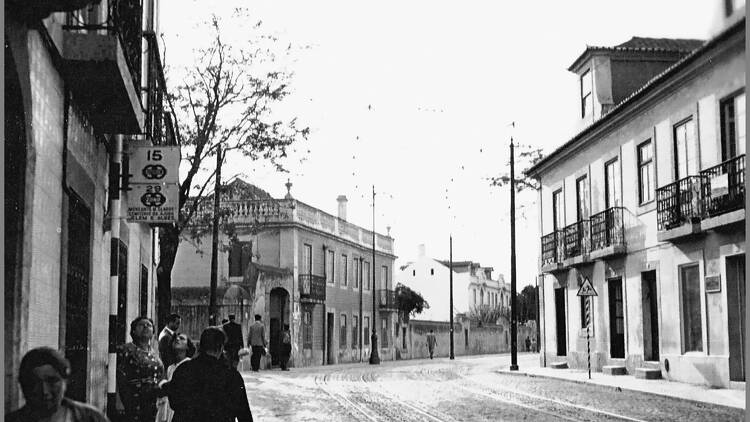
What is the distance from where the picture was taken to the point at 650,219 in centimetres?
2348

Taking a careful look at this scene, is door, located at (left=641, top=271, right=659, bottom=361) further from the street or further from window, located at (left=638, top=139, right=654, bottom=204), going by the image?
the street

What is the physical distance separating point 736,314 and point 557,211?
41.8 feet

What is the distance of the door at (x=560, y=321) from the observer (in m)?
30.9

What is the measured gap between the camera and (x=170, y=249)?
65.6ft

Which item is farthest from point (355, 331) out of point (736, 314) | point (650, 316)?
point (736, 314)

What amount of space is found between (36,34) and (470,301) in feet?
242

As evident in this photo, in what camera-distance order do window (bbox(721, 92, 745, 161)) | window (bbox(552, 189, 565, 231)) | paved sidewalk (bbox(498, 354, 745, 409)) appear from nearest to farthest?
paved sidewalk (bbox(498, 354, 745, 409)), window (bbox(721, 92, 745, 161)), window (bbox(552, 189, 565, 231))

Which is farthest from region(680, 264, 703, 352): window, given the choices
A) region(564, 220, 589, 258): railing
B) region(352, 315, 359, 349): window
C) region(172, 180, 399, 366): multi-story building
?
region(352, 315, 359, 349): window

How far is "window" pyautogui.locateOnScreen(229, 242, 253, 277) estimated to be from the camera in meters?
40.4

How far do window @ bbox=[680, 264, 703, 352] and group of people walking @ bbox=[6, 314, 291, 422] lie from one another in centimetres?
1287

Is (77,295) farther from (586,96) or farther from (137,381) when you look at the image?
(586,96)

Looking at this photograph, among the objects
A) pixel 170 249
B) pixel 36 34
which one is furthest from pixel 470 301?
pixel 36 34

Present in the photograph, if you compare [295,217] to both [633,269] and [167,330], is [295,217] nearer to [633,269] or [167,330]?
[633,269]

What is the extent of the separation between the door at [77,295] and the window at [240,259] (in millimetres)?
30185
